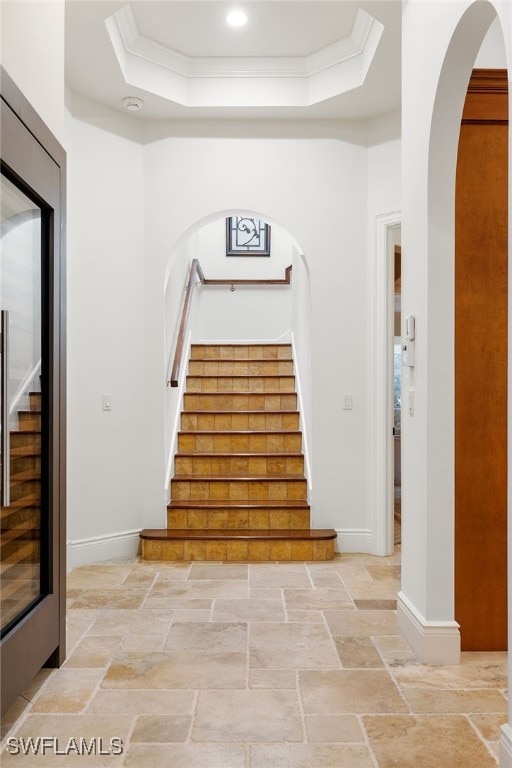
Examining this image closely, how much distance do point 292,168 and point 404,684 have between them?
3.42 metres

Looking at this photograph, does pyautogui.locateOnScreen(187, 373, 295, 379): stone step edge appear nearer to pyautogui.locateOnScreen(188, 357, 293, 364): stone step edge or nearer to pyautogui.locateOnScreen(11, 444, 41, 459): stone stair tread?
pyautogui.locateOnScreen(188, 357, 293, 364): stone step edge

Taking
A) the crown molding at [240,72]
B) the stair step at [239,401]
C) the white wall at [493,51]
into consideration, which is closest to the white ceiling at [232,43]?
the crown molding at [240,72]

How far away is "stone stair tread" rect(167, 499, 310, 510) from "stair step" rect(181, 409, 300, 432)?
36.5 inches

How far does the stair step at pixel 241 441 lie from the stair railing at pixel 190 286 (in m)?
0.54

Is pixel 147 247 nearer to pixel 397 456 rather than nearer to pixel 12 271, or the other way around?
pixel 12 271

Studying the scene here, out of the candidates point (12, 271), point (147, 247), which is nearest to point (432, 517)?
point (12, 271)

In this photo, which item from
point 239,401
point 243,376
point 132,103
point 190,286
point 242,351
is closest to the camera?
point 132,103

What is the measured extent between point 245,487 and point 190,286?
2.71 meters

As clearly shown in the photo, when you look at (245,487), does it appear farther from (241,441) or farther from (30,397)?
(30,397)

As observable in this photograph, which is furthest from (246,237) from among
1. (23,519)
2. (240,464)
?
(23,519)

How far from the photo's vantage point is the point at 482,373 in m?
2.60

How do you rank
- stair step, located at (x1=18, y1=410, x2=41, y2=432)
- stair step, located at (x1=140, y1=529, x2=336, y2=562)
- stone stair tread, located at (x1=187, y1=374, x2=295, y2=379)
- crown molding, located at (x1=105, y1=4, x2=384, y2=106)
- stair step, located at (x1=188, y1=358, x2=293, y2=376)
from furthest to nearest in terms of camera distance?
stair step, located at (x1=188, y1=358, x2=293, y2=376), stone stair tread, located at (x1=187, y1=374, x2=295, y2=379), stair step, located at (x1=140, y1=529, x2=336, y2=562), crown molding, located at (x1=105, y1=4, x2=384, y2=106), stair step, located at (x1=18, y1=410, x2=41, y2=432)

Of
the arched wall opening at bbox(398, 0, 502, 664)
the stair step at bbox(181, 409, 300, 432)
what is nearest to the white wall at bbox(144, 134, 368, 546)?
the stair step at bbox(181, 409, 300, 432)

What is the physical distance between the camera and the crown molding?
376 cm
